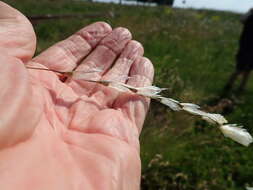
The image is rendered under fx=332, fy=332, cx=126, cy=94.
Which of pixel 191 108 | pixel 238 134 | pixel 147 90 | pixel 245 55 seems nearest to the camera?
pixel 238 134

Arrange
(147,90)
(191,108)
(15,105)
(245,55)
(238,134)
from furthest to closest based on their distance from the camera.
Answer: (245,55) < (147,90) < (191,108) < (238,134) < (15,105)

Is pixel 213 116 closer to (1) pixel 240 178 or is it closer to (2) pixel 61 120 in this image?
(2) pixel 61 120

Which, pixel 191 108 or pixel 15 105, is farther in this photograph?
pixel 191 108

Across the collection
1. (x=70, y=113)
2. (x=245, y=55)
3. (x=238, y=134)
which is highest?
(x=238, y=134)

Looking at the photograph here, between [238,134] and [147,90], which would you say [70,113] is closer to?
[147,90]

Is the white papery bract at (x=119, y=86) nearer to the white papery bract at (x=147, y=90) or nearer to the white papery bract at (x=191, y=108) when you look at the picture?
the white papery bract at (x=147, y=90)

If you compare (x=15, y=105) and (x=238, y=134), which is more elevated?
(x=15, y=105)

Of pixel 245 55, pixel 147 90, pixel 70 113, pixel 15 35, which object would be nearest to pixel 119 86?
pixel 147 90
